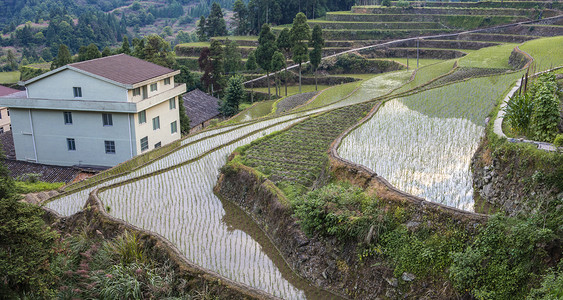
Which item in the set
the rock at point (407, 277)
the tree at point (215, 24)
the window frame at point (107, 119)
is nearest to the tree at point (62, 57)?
the window frame at point (107, 119)

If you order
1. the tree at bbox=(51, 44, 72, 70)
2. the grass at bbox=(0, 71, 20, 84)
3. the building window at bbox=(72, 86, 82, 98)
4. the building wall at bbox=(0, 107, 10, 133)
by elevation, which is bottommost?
the grass at bbox=(0, 71, 20, 84)

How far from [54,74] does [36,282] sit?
18445mm

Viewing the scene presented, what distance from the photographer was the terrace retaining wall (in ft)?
30.1

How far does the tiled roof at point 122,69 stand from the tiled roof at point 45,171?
5.03 meters

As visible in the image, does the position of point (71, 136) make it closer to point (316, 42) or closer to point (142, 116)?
point (142, 116)

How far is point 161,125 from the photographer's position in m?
27.7

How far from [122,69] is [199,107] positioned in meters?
12.6

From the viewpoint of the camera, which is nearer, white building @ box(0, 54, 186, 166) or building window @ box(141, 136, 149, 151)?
white building @ box(0, 54, 186, 166)

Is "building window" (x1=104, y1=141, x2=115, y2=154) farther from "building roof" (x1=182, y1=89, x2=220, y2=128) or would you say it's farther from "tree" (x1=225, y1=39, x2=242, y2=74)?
"tree" (x1=225, y1=39, x2=242, y2=74)

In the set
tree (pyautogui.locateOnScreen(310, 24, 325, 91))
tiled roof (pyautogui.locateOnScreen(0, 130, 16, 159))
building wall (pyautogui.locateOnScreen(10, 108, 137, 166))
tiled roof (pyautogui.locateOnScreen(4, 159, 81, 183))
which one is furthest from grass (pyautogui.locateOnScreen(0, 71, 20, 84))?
tiled roof (pyautogui.locateOnScreen(4, 159, 81, 183))

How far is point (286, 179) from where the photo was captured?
43.7ft

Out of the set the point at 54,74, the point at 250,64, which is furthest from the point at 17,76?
the point at 54,74

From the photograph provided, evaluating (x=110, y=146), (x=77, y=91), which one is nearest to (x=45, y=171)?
(x=110, y=146)

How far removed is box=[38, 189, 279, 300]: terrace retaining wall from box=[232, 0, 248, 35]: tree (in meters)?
56.6
